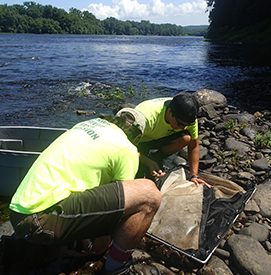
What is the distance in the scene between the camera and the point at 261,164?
167 inches

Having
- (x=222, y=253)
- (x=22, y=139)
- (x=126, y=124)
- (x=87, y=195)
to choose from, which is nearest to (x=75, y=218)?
(x=87, y=195)

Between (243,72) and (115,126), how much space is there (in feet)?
49.7

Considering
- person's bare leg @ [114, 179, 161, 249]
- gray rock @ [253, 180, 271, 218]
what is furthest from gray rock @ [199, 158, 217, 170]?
person's bare leg @ [114, 179, 161, 249]

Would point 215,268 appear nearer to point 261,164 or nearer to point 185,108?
point 185,108

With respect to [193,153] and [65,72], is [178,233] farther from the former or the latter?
[65,72]

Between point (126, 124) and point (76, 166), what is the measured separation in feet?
2.01

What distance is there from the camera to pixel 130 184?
6.64 feet

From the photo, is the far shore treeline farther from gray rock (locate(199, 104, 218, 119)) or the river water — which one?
gray rock (locate(199, 104, 218, 119))

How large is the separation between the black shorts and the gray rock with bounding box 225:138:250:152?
349cm

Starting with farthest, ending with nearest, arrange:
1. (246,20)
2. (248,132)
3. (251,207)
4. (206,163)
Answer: (246,20) → (248,132) → (206,163) → (251,207)

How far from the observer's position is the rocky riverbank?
2.39 m

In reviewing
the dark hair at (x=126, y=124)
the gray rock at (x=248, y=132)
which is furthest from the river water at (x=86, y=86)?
the dark hair at (x=126, y=124)

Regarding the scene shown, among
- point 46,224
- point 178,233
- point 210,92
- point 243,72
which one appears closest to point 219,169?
point 178,233

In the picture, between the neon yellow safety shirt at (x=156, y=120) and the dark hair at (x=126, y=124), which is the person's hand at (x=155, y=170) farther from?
the dark hair at (x=126, y=124)
